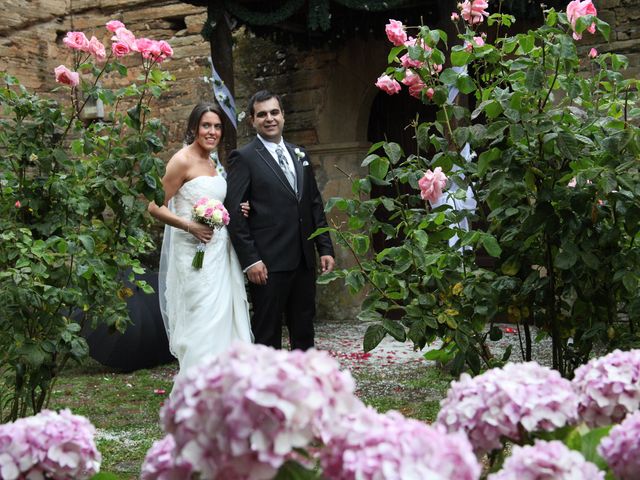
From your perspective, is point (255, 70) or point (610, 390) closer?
point (610, 390)

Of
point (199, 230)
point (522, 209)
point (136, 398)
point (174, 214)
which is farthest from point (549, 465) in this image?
point (136, 398)

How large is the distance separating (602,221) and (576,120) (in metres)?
0.34

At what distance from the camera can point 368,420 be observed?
103 centimetres

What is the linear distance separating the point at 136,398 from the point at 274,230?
5.87 ft

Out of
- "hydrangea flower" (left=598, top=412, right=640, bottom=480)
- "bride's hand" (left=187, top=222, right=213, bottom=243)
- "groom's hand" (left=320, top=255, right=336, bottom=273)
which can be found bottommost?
"groom's hand" (left=320, top=255, right=336, bottom=273)

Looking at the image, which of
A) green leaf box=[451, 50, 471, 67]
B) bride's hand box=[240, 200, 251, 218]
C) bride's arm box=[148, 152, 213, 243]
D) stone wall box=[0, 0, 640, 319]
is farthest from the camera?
stone wall box=[0, 0, 640, 319]

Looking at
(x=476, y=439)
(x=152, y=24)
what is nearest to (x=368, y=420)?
(x=476, y=439)

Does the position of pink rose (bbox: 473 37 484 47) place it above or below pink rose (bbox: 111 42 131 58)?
below

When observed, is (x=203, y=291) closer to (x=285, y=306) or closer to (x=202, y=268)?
(x=202, y=268)

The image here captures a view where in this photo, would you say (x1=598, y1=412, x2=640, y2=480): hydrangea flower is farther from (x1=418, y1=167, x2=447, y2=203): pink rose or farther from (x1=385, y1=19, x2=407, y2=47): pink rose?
(x1=385, y1=19, x2=407, y2=47): pink rose

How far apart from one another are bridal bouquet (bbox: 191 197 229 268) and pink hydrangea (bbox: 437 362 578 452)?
3295 millimetres

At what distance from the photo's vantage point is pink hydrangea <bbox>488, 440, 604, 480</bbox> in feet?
3.33

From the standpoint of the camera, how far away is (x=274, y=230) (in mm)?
4461

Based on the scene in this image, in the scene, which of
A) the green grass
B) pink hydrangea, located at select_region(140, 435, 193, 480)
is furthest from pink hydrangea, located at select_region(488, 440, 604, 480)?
the green grass
